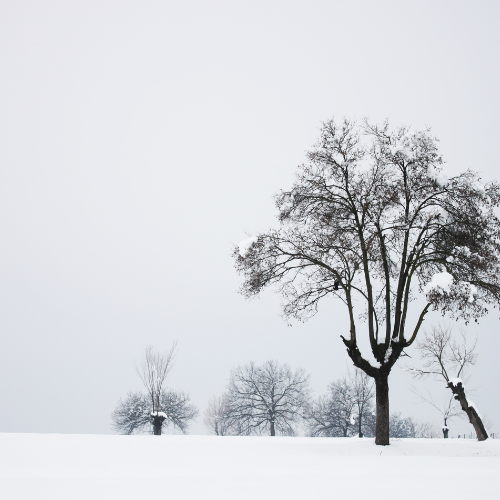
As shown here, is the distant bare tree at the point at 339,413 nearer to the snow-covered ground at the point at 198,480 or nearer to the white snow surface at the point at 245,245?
the white snow surface at the point at 245,245

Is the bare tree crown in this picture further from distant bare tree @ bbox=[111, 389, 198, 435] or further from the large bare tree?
distant bare tree @ bbox=[111, 389, 198, 435]

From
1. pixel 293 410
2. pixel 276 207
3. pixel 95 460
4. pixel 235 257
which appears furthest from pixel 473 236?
pixel 293 410

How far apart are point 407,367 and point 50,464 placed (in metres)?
21.3

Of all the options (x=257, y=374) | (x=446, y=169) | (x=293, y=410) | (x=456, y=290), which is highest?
(x=446, y=169)

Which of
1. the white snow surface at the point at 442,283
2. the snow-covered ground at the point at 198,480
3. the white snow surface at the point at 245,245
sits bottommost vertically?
the snow-covered ground at the point at 198,480

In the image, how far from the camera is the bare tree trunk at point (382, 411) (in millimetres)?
15336

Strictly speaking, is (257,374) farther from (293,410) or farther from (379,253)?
(379,253)

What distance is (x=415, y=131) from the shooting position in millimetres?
16969

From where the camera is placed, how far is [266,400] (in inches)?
2101

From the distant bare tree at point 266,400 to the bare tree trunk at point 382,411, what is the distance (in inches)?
1445

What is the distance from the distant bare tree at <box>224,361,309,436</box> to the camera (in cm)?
5200

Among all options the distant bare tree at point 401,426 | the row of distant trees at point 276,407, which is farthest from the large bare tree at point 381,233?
the distant bare tree at point 401,426

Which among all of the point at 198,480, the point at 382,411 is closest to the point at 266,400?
the point at 382,411

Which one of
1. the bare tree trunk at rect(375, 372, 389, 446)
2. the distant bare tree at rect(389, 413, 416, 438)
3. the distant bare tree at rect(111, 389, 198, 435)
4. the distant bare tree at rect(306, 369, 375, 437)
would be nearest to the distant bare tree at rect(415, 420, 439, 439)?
the distant bare tree at rect(389, 413, 416, 438)
